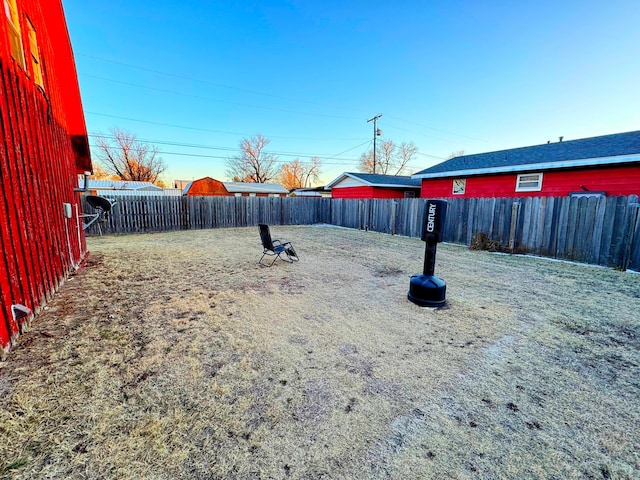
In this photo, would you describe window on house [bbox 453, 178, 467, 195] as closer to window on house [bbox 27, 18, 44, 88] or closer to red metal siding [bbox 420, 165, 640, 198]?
red metal siding [bbox 420, 165, 640, 198]

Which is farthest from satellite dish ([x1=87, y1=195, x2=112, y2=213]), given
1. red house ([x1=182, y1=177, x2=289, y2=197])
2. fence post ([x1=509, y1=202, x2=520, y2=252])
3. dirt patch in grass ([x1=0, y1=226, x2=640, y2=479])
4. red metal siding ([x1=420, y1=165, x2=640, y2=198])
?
red house ([x1=182, y1=177, x2=289, y2=197])

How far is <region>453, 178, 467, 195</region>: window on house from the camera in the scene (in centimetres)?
1201

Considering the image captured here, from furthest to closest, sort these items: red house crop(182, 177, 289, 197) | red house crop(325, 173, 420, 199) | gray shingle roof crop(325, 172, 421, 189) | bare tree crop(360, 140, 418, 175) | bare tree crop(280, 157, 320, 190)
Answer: bare tree crop(280, 157, 320, 190)
bare tree crop(360, 140, 418, 175)
red house crop(182, 177, 289, 197)
red house crop(325, 173, 420, 199)
gray shingle roof crop(325, 172, 421, 189)

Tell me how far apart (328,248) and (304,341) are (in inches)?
208

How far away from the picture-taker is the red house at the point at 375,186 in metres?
16.9

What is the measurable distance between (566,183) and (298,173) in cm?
4561

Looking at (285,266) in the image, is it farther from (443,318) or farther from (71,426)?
(71,426)

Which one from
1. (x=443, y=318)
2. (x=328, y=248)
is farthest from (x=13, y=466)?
(x=328, y=248)

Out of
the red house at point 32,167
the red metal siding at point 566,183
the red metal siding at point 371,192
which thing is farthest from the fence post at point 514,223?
the red metal siding at point 371,192

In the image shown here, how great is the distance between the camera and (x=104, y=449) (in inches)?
52.7

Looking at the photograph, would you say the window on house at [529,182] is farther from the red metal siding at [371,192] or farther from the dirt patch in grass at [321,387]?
the red metal siding at [371,192]

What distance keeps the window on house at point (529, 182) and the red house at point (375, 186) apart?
292 inches

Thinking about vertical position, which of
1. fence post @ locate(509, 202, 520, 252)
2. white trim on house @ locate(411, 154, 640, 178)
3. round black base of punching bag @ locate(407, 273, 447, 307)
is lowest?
round black base of punching bag @ locate(407, 273, 447, 307)

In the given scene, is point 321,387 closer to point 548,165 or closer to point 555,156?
point 548,165
